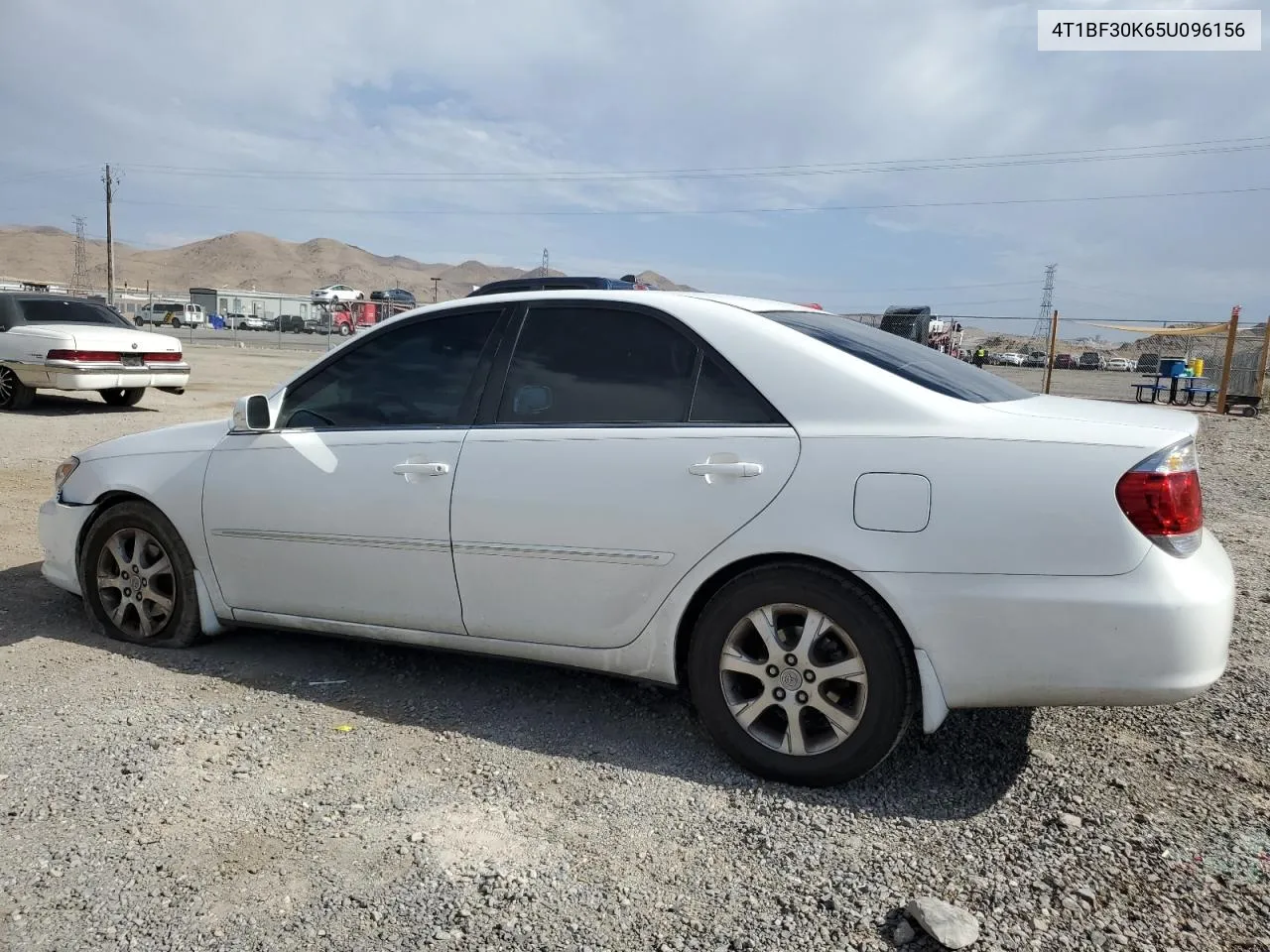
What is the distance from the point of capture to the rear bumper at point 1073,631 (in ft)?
8.41

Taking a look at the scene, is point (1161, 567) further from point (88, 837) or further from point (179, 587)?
point (179, 587)

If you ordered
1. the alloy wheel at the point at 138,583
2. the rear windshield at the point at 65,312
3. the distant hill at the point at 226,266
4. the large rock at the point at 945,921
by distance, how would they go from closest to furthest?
the large rock at the point at 945,921 → the alloy wheel at the point at 138,583 → the rear windshield at the point at 65,312 → the distant hill at the point at 226,266

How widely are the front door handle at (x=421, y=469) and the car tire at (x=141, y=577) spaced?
1225 millimetres

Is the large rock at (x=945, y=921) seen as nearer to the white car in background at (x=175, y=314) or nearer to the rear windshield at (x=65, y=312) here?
the rear windshield at (x=65, y=312)

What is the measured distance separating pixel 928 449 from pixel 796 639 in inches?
27.7

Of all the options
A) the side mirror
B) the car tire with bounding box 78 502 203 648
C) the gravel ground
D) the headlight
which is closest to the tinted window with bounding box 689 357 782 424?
the gravel ground

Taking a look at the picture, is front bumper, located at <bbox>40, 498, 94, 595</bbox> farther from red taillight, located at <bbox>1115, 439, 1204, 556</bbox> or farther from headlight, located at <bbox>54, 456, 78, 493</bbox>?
red taillight, located at <bbox>1115, 439, 1204, 556</bbox>

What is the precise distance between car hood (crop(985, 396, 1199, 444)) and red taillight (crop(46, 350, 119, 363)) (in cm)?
1201

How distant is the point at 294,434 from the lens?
3.80m

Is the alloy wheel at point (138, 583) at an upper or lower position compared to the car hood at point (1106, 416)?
lower

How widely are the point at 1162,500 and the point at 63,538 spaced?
443cm

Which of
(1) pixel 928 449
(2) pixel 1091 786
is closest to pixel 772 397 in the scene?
(1) pixel 928 449

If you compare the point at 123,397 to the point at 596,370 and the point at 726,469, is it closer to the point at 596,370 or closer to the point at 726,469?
the point at 596,370

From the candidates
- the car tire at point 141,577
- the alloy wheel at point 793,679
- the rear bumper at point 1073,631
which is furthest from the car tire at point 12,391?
the rear bumper at point 1073,631
